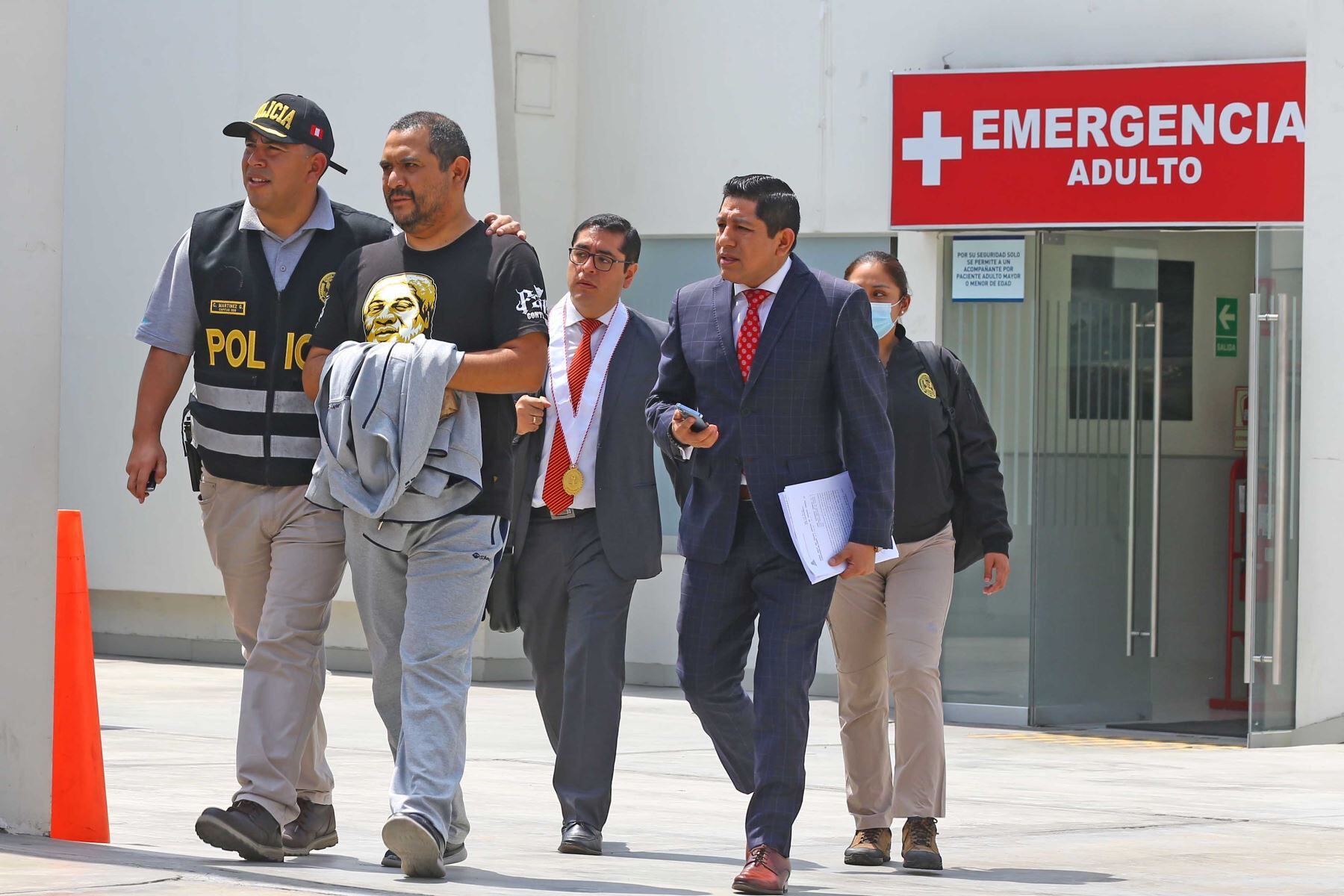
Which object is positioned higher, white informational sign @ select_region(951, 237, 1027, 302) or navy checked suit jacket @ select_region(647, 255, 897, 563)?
white informational sign @ select_region(951, 237, 1027, 302)

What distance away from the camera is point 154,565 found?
14.6 metres

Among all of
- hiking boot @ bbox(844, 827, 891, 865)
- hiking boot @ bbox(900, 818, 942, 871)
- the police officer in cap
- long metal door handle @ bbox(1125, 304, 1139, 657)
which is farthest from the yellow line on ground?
the police officer in cap

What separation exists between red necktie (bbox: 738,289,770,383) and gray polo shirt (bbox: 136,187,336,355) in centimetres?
128

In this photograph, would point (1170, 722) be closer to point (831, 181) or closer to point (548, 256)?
point (831, 181)

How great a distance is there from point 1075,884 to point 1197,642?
306 inches

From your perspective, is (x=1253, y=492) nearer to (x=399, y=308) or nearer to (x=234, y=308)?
(x=399, y=308)

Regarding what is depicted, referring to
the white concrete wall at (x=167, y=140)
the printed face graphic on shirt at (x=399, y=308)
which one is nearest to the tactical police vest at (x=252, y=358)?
the printed face graphic on shirt at (x=399, y=308)

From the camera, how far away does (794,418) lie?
20.3ft

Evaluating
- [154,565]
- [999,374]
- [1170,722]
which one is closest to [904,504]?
[999,374]

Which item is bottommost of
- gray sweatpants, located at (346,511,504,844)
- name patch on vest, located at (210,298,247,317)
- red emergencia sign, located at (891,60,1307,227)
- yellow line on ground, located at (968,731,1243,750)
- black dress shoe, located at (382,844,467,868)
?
yellow line on ground, located at (968,731,1243,750)

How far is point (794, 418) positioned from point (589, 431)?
1230mm

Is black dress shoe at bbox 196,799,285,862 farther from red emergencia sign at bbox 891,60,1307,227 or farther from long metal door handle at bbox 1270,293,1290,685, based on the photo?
red emergencia sign at bbox 891,60,1307,227

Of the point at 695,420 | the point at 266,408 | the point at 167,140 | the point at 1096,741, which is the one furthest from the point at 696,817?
the point at 167,140

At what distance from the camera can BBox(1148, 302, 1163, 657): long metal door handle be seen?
12961 mm
